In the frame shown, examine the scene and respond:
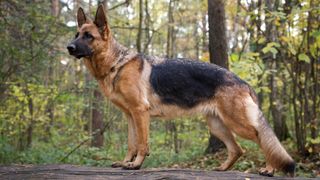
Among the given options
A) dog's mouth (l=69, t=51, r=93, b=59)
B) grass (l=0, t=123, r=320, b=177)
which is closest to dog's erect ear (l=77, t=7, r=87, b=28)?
dog's mouth (l=69, t=51, r=93, b=59)

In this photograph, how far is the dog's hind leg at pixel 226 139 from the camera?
545cm

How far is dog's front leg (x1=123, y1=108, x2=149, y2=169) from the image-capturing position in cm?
497

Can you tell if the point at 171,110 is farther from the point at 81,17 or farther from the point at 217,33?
the point at 217,33

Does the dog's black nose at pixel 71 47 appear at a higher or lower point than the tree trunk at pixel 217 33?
lower

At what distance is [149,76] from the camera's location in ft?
17.6

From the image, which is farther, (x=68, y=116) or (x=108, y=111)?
(x=68, y=116)

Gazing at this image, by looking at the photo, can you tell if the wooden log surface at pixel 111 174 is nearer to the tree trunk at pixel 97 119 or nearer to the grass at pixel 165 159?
the grass at pixel 165 159

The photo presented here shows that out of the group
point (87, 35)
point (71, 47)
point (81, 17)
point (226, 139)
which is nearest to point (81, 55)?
point (71, 47)

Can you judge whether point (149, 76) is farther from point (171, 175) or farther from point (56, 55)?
point (56, 55)

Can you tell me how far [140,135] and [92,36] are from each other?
4.74 feet

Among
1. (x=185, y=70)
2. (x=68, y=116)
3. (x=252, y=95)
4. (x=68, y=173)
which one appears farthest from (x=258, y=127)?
(x=68, y=116)

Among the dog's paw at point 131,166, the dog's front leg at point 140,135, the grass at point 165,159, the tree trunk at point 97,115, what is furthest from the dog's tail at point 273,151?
the tree trunk at point 97,115

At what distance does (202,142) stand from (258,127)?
1099 centimetres

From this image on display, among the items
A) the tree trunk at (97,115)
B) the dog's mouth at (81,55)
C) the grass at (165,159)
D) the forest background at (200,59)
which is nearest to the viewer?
the dog's mouth at (81,55)
